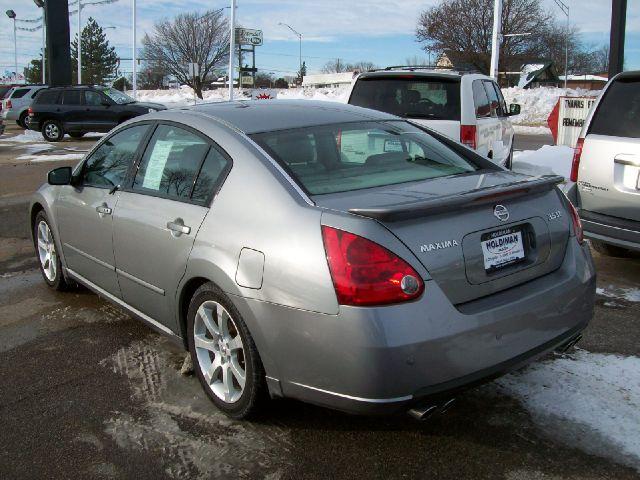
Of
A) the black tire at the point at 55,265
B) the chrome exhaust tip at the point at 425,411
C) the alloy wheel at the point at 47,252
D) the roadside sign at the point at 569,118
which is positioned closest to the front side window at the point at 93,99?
the roadside sign at the point at 569,118

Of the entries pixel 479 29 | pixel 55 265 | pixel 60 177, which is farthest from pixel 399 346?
pixel 479 29

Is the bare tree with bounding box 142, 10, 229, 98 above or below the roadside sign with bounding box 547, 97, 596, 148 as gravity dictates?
above

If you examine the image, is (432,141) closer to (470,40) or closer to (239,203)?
(239,203)

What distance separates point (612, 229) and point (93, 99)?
19.6 metres

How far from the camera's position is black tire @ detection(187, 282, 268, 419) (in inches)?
119

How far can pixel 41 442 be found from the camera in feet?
10.2

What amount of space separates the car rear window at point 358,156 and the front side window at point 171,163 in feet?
1.40

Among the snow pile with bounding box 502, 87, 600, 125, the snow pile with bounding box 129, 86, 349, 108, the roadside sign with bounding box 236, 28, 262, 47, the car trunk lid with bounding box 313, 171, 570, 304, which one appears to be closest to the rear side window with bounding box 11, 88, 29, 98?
the snow pile with bounding box 129, 86, 349, 108

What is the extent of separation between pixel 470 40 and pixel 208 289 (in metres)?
49.1

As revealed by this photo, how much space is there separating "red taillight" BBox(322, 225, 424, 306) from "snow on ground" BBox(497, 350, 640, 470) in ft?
3.71

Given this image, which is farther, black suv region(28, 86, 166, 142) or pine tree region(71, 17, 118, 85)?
pine tree region(71, 17, 118, 85)

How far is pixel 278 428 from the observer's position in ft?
10.5

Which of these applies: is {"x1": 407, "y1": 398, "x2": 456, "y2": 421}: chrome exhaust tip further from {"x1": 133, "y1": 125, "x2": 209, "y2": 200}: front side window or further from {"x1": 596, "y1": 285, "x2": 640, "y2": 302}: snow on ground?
{"x1": 596, "y1": 285, "x2": 640, "y2": 302}: snow on ground

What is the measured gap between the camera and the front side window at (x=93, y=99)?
70.8 feet
